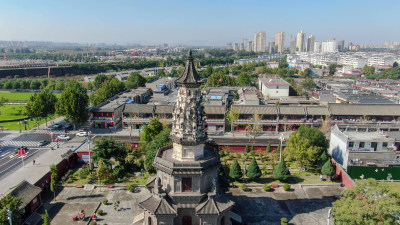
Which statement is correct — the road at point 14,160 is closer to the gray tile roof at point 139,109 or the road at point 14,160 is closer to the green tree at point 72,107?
the green tree at point 72,107

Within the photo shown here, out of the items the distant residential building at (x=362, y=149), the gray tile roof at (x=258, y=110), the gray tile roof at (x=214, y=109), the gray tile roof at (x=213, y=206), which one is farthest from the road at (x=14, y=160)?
the distant residential building at (x=362, y=149)

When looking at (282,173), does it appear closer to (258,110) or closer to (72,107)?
(258,110)

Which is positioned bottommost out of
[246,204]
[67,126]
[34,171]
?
[246,204]

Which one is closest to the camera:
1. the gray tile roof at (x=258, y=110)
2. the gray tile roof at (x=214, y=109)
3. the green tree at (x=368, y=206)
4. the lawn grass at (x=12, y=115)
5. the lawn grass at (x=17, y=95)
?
the green tree at (x=368, y=206)

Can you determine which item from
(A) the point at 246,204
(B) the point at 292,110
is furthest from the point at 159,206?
(B) the point at 292,110

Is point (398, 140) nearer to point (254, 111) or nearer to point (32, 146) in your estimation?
point (254, 111)

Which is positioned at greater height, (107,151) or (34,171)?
(107,151)
